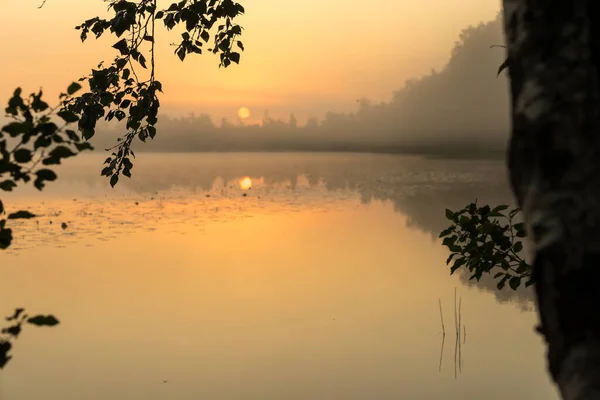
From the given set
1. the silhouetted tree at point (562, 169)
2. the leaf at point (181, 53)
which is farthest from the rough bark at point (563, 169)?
the leaf at point (181, 53)

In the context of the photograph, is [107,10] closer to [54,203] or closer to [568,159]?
[568,159]

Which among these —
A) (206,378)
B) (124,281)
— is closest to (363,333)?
(206,378)

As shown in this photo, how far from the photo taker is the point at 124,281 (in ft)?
68.6

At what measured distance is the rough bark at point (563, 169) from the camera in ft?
7.11

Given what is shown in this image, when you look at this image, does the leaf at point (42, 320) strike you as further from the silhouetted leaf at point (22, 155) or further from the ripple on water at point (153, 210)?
the ripple on water at point (153, 210)

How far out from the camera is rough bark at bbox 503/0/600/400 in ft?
7.11

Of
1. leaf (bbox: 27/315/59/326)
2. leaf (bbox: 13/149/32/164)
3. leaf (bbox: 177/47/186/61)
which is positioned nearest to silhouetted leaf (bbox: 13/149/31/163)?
leaf (bbox: 13/149/32/164)

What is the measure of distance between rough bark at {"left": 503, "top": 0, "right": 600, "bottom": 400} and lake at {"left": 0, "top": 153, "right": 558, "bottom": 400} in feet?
35.1

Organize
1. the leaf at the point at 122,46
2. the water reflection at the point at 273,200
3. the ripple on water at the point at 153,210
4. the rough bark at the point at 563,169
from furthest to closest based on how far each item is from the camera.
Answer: the water reflection at the point at 273,200
the ripple on water at the point at 153,210
the leaf at the point at 122,46
the rough bark at the point at 563,169

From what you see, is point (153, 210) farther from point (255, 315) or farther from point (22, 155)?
point (22, 155)

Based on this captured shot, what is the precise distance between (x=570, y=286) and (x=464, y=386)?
11.8 meters

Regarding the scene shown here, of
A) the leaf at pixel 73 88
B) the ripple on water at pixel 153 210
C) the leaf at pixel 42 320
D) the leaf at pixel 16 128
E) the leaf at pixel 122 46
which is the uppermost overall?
the leaf at pixel 122 46

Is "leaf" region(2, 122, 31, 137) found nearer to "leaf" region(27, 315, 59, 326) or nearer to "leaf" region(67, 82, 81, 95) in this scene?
"leaf" region(67, 82, 81, 95)

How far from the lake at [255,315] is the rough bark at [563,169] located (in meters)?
10.7
